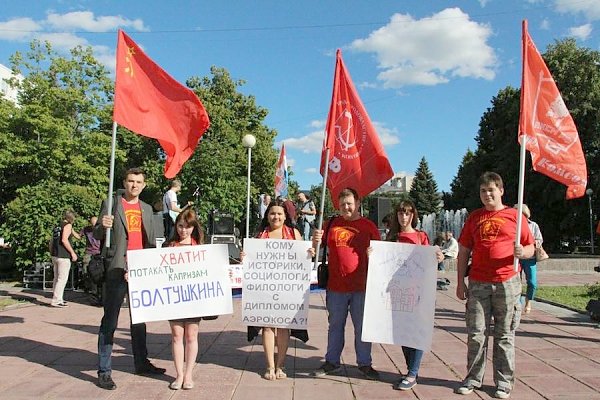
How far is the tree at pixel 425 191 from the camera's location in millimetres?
82375

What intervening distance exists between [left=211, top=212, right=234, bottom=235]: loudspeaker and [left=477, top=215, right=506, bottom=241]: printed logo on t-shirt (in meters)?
11.2

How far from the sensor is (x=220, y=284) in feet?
16.8

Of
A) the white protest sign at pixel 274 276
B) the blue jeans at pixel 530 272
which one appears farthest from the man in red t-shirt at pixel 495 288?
the blue jeans at pixel 530 272

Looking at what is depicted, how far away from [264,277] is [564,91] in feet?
119

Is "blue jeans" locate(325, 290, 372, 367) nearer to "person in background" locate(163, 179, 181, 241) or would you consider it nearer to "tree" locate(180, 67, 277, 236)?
"person in background" locate(163, 179, 181, 241)

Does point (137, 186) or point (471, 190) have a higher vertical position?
point (471, 190)

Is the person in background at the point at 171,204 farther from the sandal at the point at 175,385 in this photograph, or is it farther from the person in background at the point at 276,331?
the sandal at the point at 175,385

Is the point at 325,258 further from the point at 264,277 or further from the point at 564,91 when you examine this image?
the point at 564,91

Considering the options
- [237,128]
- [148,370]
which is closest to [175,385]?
[148,370]

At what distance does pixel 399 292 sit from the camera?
5.02 m

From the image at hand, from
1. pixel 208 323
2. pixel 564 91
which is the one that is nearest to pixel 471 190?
pixel 564 91

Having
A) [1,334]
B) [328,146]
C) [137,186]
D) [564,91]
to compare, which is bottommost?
[1,334]

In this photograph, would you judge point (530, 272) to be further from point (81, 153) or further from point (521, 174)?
point (81, 153)

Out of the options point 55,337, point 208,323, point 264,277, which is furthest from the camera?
point 208,323
